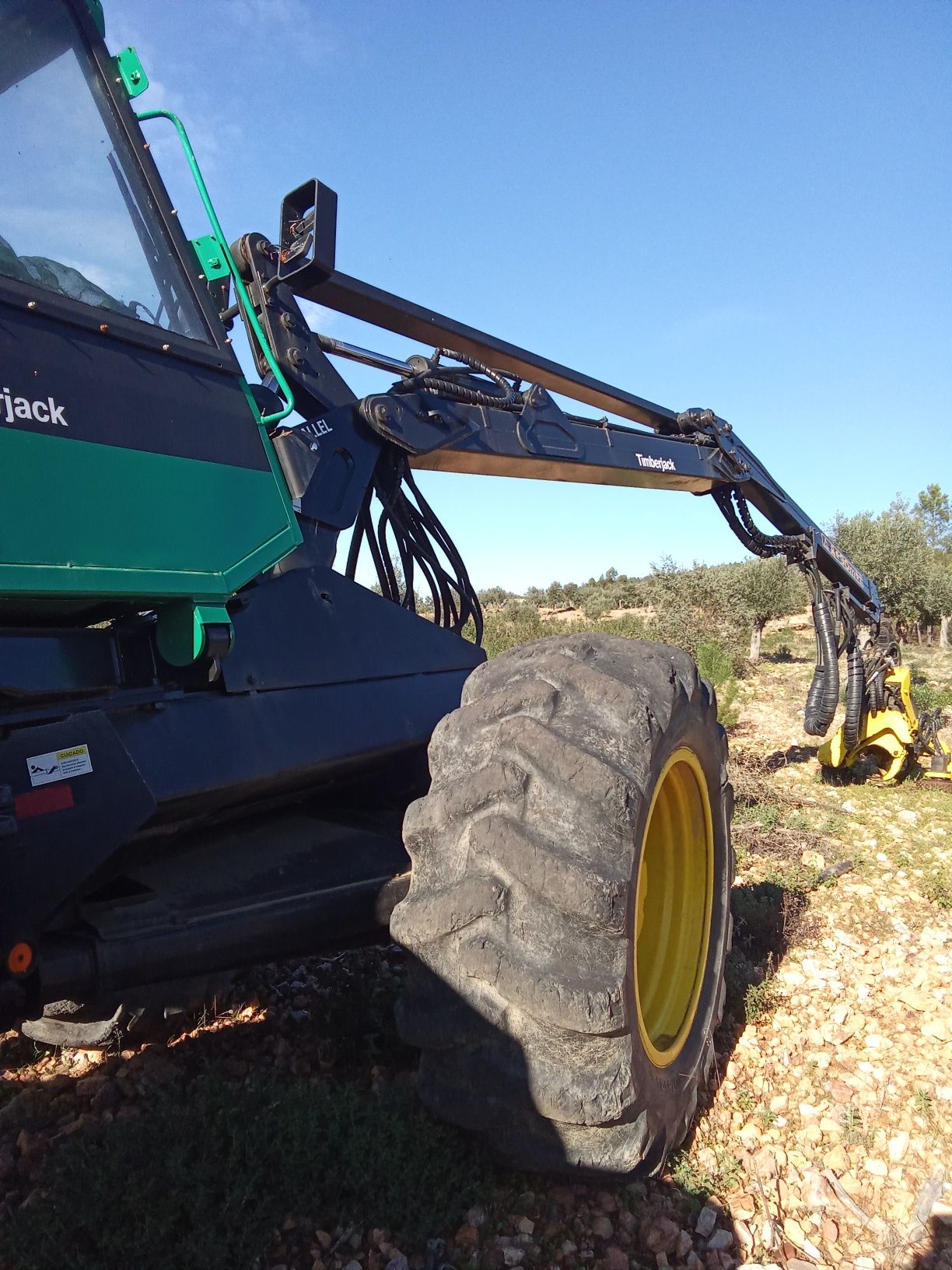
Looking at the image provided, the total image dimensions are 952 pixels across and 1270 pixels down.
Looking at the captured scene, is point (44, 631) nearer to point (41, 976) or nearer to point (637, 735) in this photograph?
point (41, 976)

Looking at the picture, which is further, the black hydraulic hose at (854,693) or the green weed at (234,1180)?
the black hydraulic hose at (854,693)

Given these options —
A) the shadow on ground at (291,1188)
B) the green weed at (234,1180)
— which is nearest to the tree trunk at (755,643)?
the shadow on ground at (291,1188)

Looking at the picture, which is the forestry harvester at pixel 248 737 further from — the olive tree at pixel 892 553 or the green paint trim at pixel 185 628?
the olive tree at pixel 892 553

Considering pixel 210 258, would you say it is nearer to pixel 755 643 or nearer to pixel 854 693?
pixel 854 693

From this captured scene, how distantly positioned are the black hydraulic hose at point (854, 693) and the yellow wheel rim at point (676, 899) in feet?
13.7

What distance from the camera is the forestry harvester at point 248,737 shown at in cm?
201

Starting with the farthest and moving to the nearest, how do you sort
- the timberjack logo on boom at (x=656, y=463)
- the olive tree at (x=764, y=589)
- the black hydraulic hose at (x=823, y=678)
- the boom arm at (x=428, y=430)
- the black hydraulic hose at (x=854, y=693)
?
the olive tree at (x=764, y=589)
the black hydraulic hose at (x=854, y=693)
the black hydraulic hose at (x=823, y=678)
the timberjack logo on boom at (x=656, y=463)
the boom arm at (x=428, y=430)

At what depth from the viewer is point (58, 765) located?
1941mm

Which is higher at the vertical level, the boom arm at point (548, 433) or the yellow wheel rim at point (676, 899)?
the boom arm at point (548, 433)

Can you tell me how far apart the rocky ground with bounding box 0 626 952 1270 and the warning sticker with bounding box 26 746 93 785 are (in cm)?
107

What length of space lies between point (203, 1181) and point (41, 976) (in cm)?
70

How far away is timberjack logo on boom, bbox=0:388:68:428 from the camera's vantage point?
1937 mm

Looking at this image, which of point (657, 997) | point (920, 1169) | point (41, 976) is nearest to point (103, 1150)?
point (41, 976)

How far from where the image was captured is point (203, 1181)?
2195 mm
